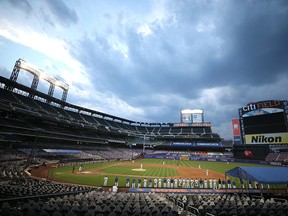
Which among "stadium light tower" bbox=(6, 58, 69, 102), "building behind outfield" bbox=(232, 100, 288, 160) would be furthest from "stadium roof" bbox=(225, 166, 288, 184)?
"stadium light tower" bbox=(6, 58, 69, 102)

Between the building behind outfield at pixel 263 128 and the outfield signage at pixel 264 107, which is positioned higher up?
the outfield signage at pixel 264 107

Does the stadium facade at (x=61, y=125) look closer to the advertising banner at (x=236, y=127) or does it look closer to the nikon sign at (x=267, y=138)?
the advertising banner at (x=236, y=127)

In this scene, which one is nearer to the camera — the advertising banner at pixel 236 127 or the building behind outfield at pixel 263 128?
the building behind outfield at pixel 263 128

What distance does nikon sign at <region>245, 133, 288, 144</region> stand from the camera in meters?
47.8

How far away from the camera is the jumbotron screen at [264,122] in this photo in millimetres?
48469

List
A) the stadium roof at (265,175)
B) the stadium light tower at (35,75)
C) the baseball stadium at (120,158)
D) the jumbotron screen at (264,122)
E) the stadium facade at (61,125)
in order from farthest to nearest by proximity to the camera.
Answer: the stadium light tower at (35,75), the jumbotron screen at (264,122), the stadium facade at (61,125), the baseball stadium at (120,158), the stadium roof at (265,175)

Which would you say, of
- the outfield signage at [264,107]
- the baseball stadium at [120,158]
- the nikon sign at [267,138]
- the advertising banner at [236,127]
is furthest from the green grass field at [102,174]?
the advertising banner at [236,127]

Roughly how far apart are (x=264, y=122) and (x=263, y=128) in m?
1.99

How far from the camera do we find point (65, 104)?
67312 mm

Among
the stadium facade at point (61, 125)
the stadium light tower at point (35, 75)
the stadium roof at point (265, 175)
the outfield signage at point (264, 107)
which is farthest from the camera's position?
the outfield signage at point (264, 107)

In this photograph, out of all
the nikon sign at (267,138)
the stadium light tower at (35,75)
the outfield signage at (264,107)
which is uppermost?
the stadium light tower at (35,75)

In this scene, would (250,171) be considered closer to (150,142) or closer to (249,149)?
(249,149)

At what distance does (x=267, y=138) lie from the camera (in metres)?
51.1

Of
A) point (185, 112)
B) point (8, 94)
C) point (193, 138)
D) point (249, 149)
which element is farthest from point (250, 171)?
point (185, 112)
